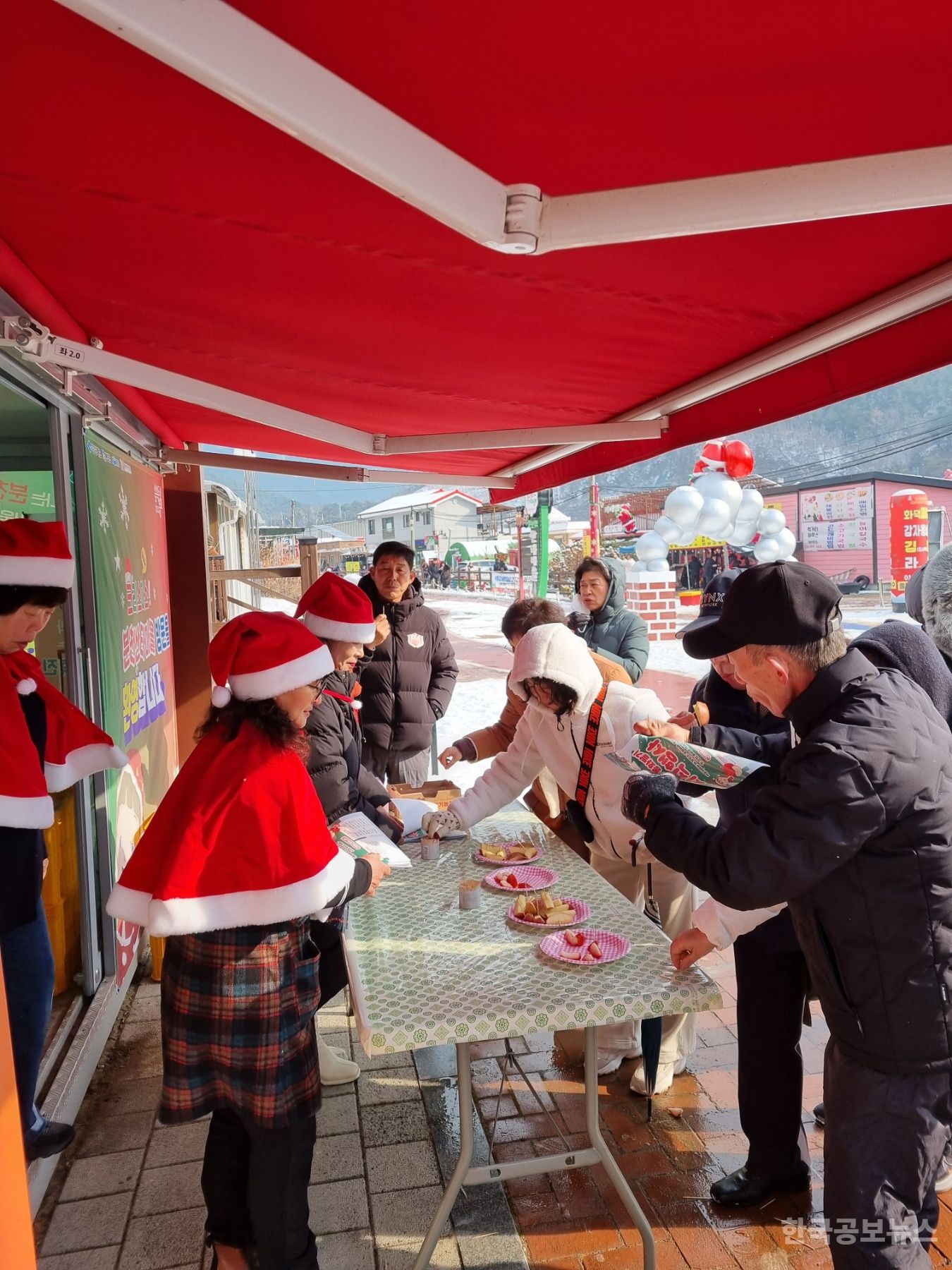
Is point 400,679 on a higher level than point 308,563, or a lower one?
lower

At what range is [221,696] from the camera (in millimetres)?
1926

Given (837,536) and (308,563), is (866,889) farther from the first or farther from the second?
(837,536)

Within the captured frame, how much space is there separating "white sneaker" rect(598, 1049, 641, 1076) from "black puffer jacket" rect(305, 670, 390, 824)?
118cm

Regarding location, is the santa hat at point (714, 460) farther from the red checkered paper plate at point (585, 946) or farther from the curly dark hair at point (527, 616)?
the red checkered paper plate at point (585, 946)

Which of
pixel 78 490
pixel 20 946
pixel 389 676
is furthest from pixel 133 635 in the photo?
pixel 20 946

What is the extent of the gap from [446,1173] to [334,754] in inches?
52.1

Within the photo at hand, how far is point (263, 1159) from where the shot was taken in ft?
6.31

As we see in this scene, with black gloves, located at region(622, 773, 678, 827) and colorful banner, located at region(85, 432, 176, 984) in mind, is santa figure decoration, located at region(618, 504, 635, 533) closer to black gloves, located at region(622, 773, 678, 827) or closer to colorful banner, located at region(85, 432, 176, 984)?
colorful banner, located at region(85, 432, 176, 984)

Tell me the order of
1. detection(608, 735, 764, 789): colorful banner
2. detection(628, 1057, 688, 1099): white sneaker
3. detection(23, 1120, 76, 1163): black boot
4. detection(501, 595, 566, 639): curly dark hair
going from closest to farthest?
detection(608, 735, 764, 789): colorful banner → detection(23, 1120, 76, 1163): black boot → detection(628, 1057, 688, 1099): white sneaker → detection(501, 595, 566, 639): curly dark hair

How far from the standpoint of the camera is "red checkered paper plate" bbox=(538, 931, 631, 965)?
1979 millimetres

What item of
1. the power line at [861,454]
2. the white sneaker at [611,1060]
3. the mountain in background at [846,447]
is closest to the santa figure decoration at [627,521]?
the white sneaker at [611,1060]

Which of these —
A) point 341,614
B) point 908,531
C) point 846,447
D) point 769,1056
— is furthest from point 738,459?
point 846,447

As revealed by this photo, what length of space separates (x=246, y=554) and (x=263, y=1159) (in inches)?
773

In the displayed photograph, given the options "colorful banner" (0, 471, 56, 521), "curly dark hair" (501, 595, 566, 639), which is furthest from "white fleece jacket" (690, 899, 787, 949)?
"colorful banner" (0, 471, 56, 521)
